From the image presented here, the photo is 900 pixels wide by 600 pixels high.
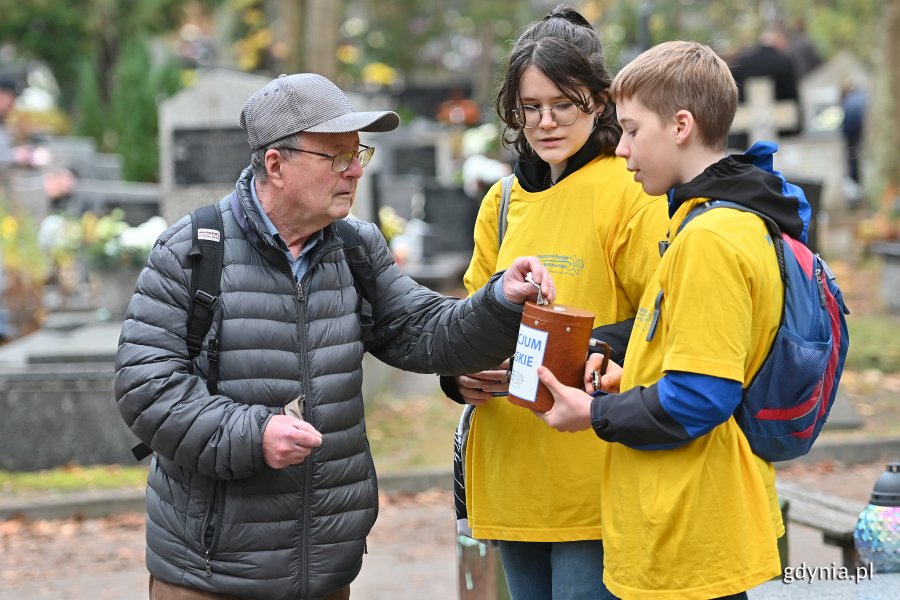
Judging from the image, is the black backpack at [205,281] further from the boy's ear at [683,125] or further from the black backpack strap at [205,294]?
the boy's ear at [683,125]

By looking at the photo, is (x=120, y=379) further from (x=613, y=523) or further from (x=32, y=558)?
(x=32, y=558)

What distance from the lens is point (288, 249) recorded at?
3.08 metres

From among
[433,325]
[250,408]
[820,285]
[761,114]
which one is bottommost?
[761,114]

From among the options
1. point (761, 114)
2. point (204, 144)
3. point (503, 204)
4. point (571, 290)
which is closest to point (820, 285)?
point (571, 290)

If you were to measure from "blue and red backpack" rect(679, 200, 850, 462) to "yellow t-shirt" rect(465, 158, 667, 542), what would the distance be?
1.28ft

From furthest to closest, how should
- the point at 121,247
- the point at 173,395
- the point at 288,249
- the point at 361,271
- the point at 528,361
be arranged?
the point at 121,247
the point at 361,271
the point at 288,249
the point at 173,395
the point at 528,361

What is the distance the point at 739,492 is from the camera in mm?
2602

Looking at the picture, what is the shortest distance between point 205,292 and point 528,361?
80 centimetres

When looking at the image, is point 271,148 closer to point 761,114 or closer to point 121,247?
point 121,247

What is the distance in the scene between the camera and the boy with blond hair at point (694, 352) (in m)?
2.50

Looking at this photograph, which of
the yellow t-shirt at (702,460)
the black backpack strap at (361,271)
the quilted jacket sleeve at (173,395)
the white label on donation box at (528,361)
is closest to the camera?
the yellow t-shirt at (702,460)

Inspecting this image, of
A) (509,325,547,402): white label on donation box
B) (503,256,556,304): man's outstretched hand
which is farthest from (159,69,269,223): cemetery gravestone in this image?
(509,325,547,402): white label on donation box

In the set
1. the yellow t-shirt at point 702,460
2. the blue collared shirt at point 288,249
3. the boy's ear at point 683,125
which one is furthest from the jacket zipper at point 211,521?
the boy's ear at point 683,125

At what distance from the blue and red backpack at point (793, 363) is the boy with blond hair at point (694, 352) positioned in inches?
1.0
